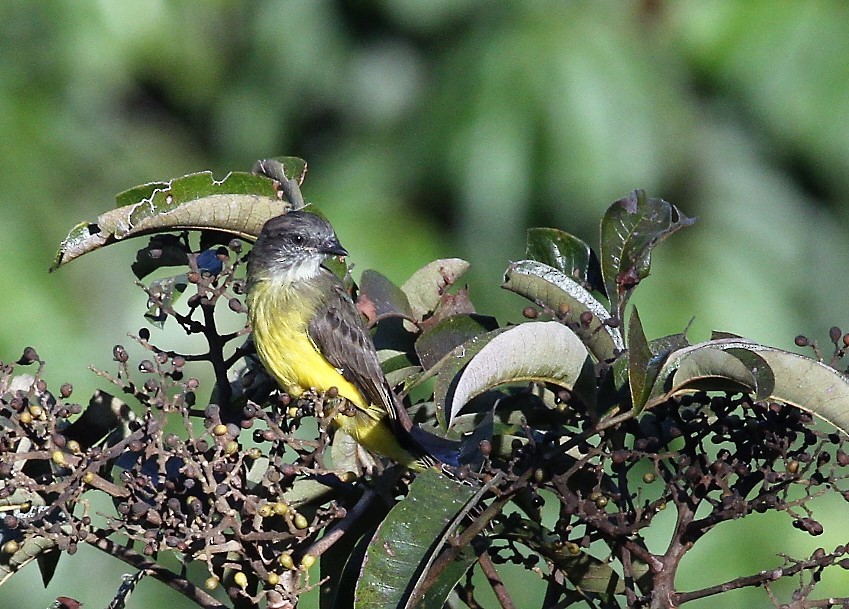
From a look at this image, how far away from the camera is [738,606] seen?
686cm

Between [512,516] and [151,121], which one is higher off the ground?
[151,121]

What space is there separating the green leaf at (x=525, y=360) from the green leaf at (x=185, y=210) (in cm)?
83

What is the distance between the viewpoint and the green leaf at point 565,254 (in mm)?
2992

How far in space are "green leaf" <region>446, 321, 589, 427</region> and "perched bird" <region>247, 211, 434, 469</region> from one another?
0.60 metres

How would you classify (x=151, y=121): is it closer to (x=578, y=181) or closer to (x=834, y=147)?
(x=578, y=181)

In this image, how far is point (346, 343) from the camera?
12.8 feet

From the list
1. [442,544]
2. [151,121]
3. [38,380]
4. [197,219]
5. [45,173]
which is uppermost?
[151,121]

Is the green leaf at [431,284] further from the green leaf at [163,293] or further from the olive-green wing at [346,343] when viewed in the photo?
the green leaf at [163,293]

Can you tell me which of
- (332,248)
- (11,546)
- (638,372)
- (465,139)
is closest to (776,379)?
(638,372)

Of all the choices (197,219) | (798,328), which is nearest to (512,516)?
(197,219)

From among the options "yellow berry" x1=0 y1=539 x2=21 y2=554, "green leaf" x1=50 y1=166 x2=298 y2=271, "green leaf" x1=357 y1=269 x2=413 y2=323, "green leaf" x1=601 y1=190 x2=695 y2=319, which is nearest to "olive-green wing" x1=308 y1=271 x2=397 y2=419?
"green leaf" x1=357 y1=269 x2=413 y2=323

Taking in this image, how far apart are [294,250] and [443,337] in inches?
60.6

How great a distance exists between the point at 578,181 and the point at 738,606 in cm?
269

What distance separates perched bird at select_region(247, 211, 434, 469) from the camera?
3275 mm
